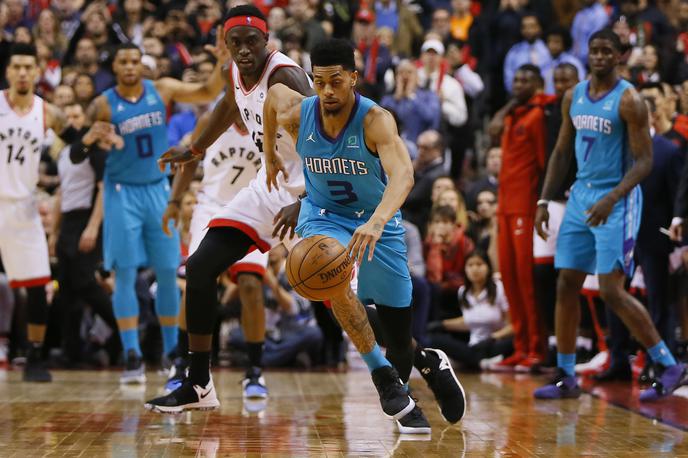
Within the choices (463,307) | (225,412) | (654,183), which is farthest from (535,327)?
(225,412)

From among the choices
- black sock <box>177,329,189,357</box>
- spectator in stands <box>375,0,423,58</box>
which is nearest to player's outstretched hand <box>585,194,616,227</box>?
black sock <box>177,329,189,357</box>

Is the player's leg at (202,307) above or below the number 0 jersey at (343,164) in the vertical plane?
below

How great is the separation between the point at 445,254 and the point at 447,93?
11.0ft

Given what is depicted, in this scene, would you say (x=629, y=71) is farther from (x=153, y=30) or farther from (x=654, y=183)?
(x=153, y=30)

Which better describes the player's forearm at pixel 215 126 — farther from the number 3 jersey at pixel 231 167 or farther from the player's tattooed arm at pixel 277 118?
the number 3 jersey at pixel 231 167

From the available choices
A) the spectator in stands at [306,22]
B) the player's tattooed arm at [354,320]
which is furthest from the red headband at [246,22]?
the spectator in stands at [306,22]

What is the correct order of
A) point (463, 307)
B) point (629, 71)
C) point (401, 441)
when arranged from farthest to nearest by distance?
point (629, 71) → point (463, 307) → point (401, 441)

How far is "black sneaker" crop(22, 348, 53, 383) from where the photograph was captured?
870cm

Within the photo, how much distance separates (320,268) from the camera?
5.18 metres

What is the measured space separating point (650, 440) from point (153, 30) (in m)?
10.6

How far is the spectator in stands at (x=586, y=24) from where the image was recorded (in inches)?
576

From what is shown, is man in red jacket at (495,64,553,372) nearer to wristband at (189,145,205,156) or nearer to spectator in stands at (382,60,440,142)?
spectator in stands at (382,60,440,142)

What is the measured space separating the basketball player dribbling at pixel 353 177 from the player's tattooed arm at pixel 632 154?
6.17 feet

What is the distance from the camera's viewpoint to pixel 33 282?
8977 millimetres
